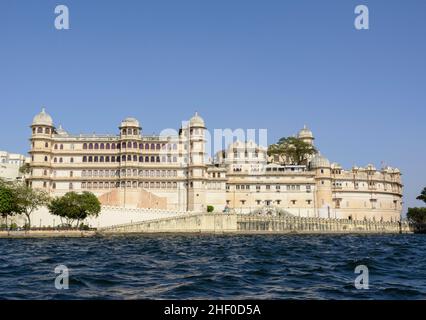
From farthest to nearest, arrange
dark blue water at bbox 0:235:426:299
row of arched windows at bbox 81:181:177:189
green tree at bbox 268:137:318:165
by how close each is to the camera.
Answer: green tree at bbox 268:137:318:165 → row of arched windows at bbox 81:181:177:189 → dark blue water at bbox 0:235:426:299

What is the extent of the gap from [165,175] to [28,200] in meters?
27.7

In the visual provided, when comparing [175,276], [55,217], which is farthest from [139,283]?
[55,217]

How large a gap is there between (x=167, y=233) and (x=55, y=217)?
18.7 meters

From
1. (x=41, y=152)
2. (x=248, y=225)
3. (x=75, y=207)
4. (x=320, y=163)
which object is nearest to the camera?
(x=75, y=207)

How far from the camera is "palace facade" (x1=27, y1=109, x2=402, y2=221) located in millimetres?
90750

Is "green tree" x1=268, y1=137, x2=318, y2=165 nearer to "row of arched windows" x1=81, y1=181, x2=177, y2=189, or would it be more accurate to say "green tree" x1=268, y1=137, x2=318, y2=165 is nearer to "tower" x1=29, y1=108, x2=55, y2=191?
"row of arched windows" x1=81, y1=181, x2=177, y2=189

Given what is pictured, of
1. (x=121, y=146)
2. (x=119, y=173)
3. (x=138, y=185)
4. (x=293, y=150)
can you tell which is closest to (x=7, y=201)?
(x=119, y=173)

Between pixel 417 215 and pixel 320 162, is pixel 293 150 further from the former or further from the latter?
pixel 417 215

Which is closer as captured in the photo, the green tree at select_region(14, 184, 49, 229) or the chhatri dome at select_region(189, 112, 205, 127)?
the green tree at select_region(14, 184, 49, 229)

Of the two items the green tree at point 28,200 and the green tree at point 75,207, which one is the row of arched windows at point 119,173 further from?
the green tree at point 75,207

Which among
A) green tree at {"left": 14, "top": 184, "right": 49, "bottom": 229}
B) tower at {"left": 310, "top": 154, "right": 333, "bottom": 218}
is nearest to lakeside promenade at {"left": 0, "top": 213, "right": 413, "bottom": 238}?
green tree at {"left": 14, "top": 184, "right": 49, "bottom": 229}

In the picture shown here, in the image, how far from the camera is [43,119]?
92000mm

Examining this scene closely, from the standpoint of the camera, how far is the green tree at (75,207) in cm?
7294

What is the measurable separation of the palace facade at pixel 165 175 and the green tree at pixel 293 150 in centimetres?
1163
